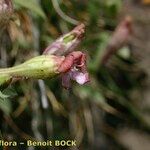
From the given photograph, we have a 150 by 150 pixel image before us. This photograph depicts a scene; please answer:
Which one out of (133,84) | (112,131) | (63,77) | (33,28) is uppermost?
(63,77)

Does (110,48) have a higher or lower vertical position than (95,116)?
higher

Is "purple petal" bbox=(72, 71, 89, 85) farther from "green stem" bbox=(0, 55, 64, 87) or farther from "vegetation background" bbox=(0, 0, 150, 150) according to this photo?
"vegetation background" bbox=(0, 0, 150, 150)

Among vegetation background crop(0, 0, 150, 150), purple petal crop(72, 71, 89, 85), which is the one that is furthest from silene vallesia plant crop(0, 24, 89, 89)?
vegetation background crop(0, 0, 150, 150)

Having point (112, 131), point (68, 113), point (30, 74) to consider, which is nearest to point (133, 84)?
point (112, 131)

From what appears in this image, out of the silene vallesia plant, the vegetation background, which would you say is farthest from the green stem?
the vegetation background

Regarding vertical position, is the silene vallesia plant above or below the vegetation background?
above

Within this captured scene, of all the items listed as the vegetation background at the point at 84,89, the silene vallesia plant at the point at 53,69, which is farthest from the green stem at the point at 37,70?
the vegetation background at the point at 84,89

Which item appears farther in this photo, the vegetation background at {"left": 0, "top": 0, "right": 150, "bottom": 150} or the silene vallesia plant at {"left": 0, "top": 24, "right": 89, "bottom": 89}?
the vegetation background at {"left": 0, "top": 0, "right": 150, "bottom": 150}

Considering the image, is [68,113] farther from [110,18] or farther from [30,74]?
[30,74]

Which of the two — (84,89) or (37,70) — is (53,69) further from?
(84,89)
